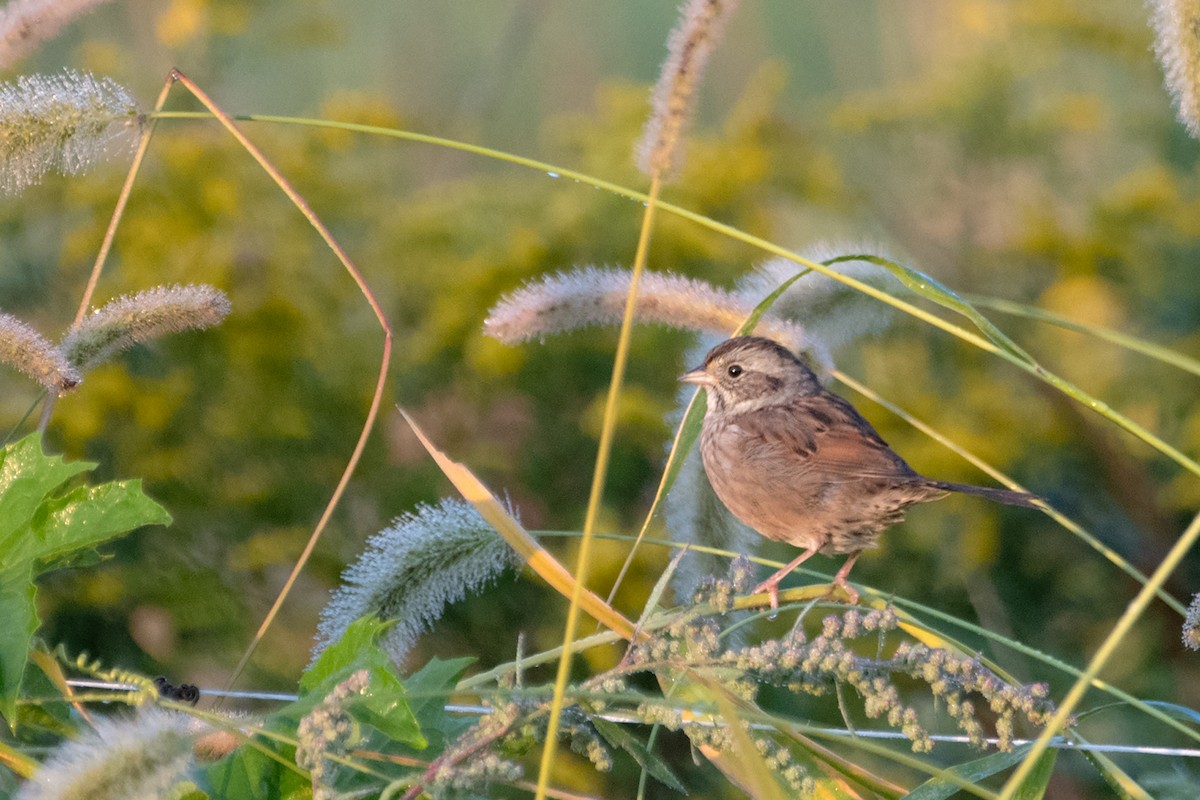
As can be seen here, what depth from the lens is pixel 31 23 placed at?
1519 mm

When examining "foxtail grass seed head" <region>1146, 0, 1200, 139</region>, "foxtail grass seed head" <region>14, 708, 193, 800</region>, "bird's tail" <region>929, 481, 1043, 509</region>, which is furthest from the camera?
"bird's tail" <region>929, 481, 1043, 509</region>

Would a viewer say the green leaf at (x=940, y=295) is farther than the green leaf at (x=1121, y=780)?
Yes

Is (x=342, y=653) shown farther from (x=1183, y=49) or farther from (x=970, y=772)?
(x=1183, y=49)

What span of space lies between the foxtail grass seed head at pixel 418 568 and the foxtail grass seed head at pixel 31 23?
0.72 m

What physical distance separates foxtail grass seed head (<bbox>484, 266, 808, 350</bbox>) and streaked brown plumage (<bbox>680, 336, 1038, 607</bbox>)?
394 mm

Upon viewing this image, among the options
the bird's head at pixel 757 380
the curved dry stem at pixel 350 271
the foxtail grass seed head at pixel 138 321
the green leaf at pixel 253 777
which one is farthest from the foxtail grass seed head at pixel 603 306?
the bird's head at pixel 757 380

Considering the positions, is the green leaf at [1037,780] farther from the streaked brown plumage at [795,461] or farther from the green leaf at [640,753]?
the streaked brown plumage at [795,461]

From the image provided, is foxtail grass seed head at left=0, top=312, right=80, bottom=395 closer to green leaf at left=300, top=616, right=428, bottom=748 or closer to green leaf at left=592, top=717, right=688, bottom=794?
green leaf at left=300, top=616, right=428, bottom=748

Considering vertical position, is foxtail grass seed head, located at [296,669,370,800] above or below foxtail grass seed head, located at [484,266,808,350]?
below

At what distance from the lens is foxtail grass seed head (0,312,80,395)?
137 centimetres

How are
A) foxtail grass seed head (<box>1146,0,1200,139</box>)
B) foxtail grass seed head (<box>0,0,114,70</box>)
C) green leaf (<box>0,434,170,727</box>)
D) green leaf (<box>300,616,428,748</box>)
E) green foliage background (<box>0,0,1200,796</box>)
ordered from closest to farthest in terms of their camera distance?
green leaf (<box>300,616,428,748</box>) < green leaf (<box>0,434,170,727</box>) < foxtail grass seed head (<box>1146,0,1200,139</box>) < foxtail grass seed head (<box>0,0,114,70</box>) < green foliage background (<box>0,0,1200,796</box>)

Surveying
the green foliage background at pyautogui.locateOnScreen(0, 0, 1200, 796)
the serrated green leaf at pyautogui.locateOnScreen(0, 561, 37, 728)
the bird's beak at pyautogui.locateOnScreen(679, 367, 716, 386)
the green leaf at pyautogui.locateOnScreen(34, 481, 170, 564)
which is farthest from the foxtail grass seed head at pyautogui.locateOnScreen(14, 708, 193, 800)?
the green foliage background at pyautogui.locateOnScreen(0, 0, 1200, 796)

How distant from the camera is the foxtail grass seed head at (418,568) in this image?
4.82ft

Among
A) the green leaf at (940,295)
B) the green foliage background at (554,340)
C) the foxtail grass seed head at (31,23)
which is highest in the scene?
the foxtail grass seed head at (31,23)
